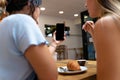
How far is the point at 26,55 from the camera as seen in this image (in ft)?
2.27

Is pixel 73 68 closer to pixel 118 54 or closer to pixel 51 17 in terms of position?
pixel 118 54

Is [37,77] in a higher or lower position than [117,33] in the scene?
lower

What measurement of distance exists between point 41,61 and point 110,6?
0.38 meters

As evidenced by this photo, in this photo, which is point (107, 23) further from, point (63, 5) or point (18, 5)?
point (63, 5)

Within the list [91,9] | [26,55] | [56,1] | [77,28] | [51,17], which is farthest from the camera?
[77,28]

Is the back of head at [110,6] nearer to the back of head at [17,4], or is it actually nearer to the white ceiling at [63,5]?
the back of head at [17,4]

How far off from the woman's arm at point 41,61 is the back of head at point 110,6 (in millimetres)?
316

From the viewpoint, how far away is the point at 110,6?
0.76m

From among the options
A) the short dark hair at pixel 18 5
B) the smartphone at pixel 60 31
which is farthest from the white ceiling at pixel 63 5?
the short dark hair at pixel 18 5

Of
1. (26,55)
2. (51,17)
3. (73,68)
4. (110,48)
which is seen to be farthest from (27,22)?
(51,17)

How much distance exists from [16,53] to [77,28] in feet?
30.3

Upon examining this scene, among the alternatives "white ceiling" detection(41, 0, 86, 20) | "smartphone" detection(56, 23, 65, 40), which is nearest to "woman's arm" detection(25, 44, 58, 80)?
"smartphone" detection(56, 23, 65, 40)

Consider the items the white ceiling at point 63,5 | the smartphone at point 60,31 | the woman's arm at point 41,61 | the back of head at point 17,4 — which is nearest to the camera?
the woman's arm at point 41,61

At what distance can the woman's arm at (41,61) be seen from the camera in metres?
0.68
